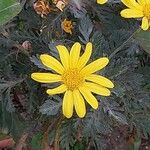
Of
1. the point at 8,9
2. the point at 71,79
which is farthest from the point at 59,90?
the point at 8,9

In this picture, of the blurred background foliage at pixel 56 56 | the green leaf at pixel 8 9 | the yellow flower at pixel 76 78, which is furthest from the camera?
the blurred background foliage at pixel 56 56

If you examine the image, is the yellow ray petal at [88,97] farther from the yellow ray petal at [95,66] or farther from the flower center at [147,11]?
the flower center at [147,11]

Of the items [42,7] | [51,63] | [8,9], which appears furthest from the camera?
[42,7]

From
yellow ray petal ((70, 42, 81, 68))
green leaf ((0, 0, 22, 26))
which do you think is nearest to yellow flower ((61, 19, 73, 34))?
yellow ray petal ((70, 42, 81, 68))

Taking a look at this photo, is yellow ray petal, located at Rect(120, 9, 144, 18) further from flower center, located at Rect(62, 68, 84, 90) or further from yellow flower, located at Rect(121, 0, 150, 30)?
flower center, located at Rect(62, 68, 84, 90)

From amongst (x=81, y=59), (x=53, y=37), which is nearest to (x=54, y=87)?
(x=81, y=59)

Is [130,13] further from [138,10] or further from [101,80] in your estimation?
[101,80]

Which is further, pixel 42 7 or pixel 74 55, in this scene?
pixel 42 7

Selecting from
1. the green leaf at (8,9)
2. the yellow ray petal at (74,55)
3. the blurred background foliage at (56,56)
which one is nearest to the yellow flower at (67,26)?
the blurred background foliage at (56,56)
